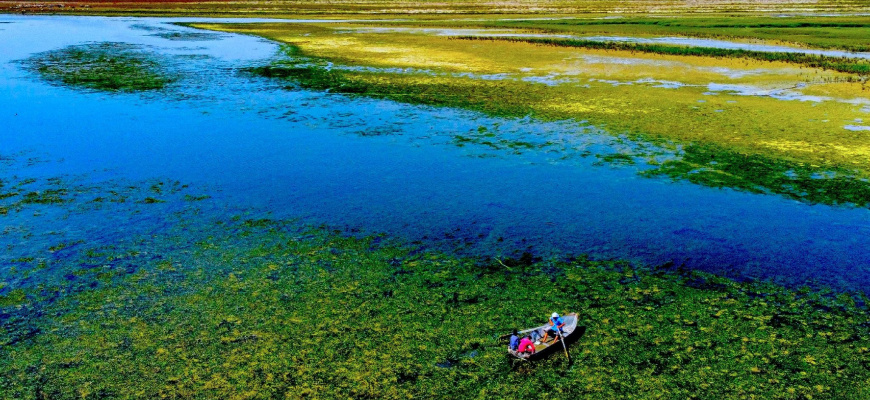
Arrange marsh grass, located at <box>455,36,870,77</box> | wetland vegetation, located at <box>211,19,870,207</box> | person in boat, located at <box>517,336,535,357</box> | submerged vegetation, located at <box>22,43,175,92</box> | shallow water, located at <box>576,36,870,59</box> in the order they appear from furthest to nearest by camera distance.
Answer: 1. shallow water, located at <box>576,36,870,59</box>
2. marsh grass, located at <box>455,36,870,77</box>
3. submerged vegetation, located at <box>22,43,175,92</box>
4. wetland vegetation, located at <box>211,19,870,207</box>
5. person in boat, located at <box>517,336,535,357</box>

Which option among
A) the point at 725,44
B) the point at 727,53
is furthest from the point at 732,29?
the point at 727,53

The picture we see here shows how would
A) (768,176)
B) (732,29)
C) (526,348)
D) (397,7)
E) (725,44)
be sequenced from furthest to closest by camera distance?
1. (397,7)
2. (732,29)
3. (725,44)
4. (768,176)
5. (526,348)

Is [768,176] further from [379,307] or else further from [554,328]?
[379,307]

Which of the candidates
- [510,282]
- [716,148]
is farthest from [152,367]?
[716,148]

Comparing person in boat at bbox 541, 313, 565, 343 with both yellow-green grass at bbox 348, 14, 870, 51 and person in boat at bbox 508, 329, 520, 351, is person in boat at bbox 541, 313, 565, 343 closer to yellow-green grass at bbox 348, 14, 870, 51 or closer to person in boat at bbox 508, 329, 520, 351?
person in boat at bbox 508, 329, 520, 351

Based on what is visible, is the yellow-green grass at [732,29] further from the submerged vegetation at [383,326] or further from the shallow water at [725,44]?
the submerged vegetation at [383,326]

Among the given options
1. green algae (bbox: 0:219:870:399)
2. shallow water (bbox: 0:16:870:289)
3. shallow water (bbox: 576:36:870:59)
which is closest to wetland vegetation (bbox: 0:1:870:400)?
green algae (bbox: 0:219:870:399)

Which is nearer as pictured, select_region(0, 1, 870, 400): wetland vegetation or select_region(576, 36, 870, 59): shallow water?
select_region(0, 1, 870, 400): wetland vegetation
